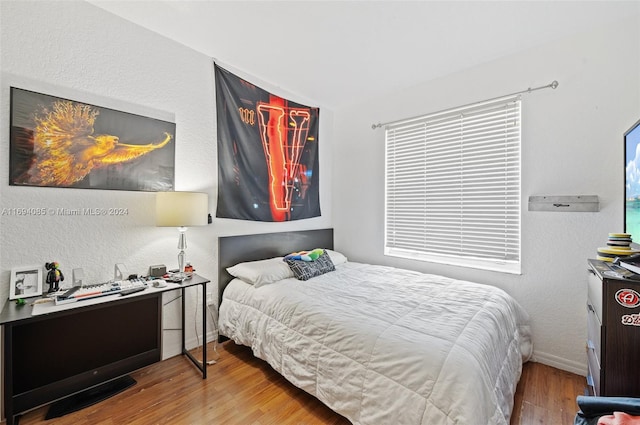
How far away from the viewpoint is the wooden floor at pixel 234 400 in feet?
5.28

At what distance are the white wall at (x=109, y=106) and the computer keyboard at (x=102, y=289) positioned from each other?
17 centimetres

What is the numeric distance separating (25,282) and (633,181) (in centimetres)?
362

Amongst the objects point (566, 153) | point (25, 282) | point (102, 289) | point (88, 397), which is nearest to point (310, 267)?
point (102, 289)

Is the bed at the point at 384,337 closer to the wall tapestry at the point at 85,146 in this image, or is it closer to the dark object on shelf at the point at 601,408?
the dark object on shelf at the point at 601,408

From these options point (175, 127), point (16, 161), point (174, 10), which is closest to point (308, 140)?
point (175, 127)

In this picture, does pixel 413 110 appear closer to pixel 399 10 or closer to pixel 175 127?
pixel 399 10

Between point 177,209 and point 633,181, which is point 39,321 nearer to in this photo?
point 177,209

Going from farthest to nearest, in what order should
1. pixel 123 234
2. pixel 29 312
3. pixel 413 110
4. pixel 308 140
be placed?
pixel 308 140
pixel 413 110
pixel 123 234
pixel 29 312

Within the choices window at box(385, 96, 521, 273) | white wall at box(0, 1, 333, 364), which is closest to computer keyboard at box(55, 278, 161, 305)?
white wall at box(0, 1, 333, 364)

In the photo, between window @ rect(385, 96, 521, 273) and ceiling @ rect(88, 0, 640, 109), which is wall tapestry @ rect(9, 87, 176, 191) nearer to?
ceiling @ rect(88, 0, 640, 109)

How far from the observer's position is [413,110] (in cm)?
299

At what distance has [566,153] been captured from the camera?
7.07 ft

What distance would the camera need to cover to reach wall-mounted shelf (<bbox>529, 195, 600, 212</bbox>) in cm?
203

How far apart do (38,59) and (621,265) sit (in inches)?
143
